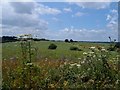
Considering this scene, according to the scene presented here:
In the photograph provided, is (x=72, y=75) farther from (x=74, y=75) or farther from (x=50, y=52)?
(x=50, y=52)

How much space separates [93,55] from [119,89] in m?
1.34

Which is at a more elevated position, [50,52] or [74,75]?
[74,75]

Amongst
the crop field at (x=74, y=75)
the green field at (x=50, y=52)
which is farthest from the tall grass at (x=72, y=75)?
the green field at (x=50, y=52)

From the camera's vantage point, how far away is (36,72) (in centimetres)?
800

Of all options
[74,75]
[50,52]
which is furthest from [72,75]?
[50,52]

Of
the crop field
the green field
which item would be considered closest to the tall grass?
the crop field

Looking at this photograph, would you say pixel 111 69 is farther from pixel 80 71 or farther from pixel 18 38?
pixel 18 38

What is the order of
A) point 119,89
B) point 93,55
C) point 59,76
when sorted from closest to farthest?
point 119,89, point 93,55, point 59,76

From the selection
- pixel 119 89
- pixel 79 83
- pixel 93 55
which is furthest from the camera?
pixel 93 55

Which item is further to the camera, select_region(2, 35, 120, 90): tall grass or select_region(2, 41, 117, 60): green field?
select_region(2, 41, 117, 60): green field

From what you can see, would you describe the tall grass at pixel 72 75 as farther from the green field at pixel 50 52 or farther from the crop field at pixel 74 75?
the green field at pixel 50 52

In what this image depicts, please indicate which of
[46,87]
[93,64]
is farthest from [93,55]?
[46,87]

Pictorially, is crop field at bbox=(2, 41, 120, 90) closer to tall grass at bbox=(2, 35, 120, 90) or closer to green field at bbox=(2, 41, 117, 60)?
tall grass at bbox=(2, 35, 120, 90)

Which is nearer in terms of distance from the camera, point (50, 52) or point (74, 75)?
point (74, 75)
